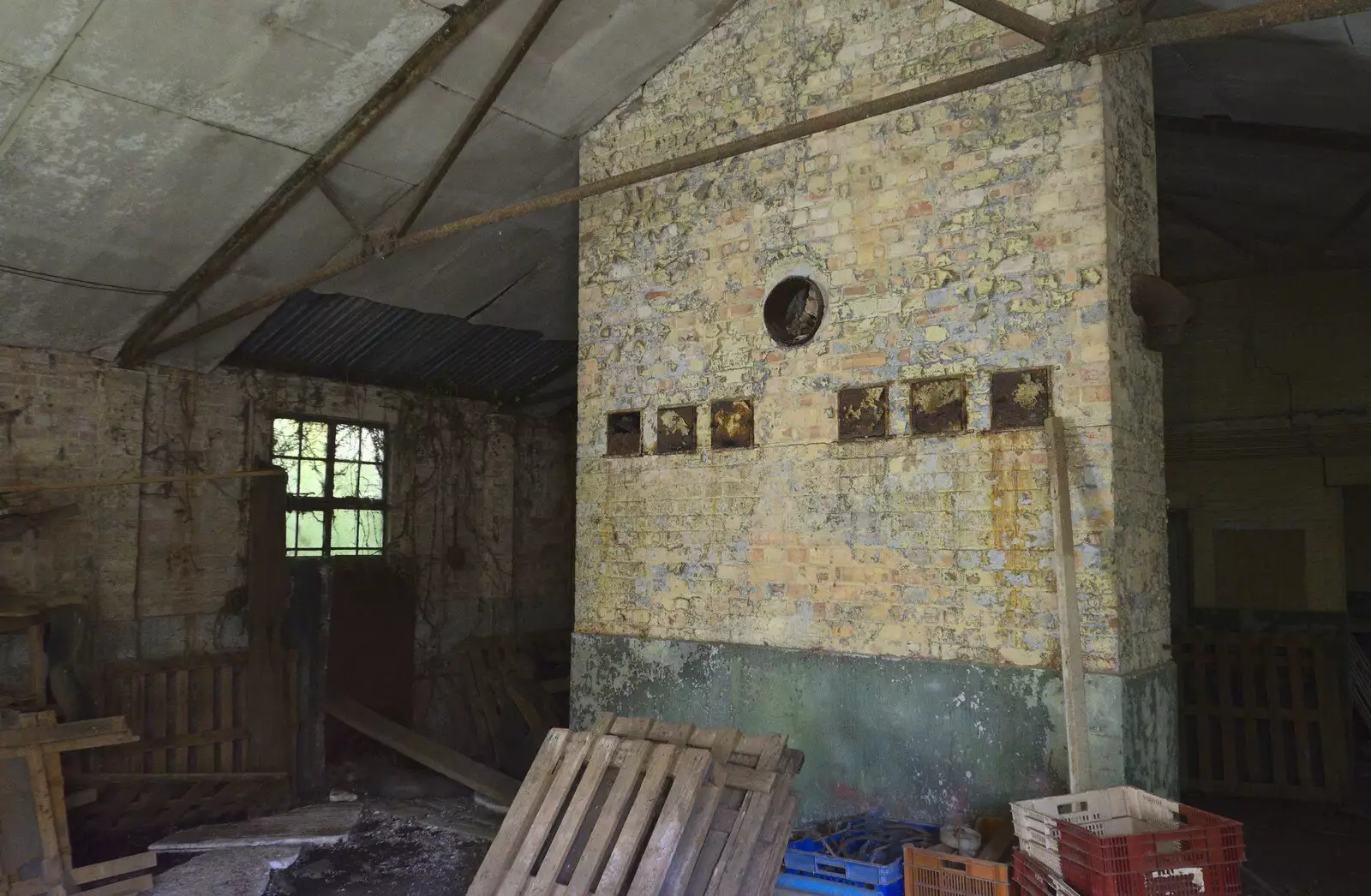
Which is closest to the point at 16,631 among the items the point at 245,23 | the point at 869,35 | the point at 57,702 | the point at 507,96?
the point at 57,702

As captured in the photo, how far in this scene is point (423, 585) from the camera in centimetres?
885

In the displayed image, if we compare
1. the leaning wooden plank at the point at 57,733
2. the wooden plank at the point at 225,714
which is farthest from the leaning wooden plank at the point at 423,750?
the leaning wooden plank at the point at 57,733

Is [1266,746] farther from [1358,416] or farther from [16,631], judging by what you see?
[16,631]

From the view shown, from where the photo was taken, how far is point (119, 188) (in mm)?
5340

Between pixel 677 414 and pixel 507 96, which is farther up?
pixel 507 96

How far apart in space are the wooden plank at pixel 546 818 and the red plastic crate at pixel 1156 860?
80.8 inches

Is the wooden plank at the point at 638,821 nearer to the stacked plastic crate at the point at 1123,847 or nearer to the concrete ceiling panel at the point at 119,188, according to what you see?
the stacked plastic crate at the point at 1123,847

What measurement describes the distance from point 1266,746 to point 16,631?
8961mm

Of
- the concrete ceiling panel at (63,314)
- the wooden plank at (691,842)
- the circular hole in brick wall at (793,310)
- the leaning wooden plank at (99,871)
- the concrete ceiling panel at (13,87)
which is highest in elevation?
the concrete ceiling panel at (13,87)

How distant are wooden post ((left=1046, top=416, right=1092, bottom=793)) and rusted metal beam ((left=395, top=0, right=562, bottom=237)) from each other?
10.7ft

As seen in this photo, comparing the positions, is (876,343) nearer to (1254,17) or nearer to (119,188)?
(1254,17)

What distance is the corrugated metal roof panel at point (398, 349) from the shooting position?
7488mm

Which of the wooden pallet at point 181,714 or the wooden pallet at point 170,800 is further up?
the wooden pallet at point 181,714

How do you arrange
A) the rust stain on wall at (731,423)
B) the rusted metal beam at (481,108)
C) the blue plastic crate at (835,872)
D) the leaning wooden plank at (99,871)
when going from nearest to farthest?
the blue plastic crate at (835,872), the leaning wooden plank at (99,871), the rusted metal beam at (481,108), the rust stain on wall at (731,423)
